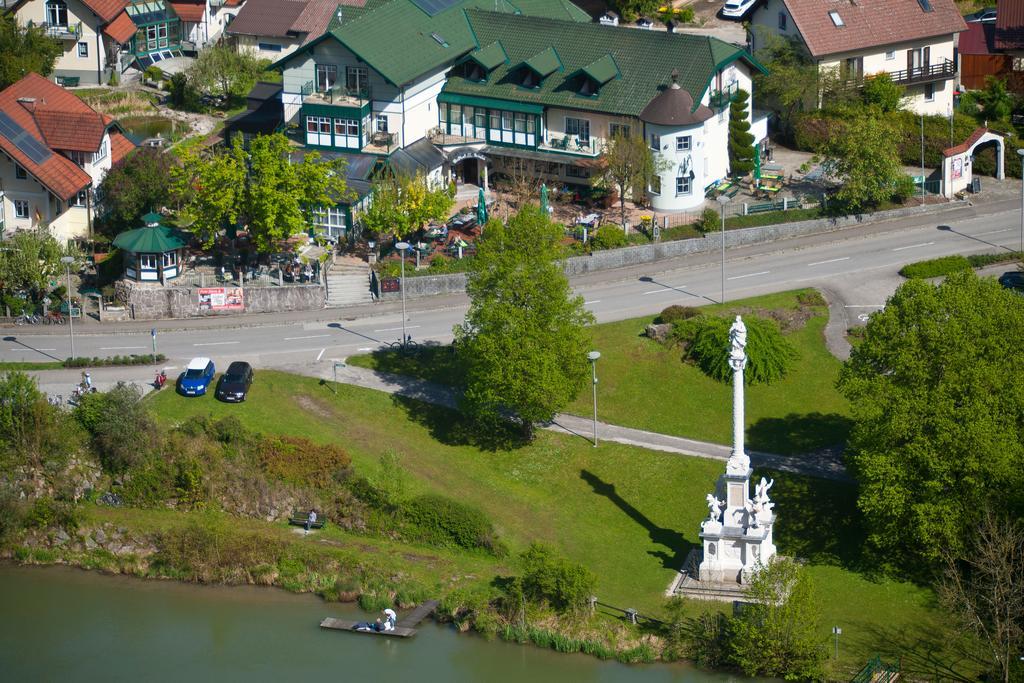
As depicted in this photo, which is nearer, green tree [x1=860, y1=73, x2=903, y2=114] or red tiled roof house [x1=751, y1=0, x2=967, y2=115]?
green tree [x1=860, y1=73, x2=903, y2=114]

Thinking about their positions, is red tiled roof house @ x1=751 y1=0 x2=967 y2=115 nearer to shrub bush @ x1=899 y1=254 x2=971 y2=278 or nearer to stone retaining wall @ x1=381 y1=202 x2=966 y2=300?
stone retaining wall @ x1=381 y1=202 x2=966 y2=300

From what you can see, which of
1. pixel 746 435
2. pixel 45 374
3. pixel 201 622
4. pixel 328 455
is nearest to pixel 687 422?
pixel 746 435

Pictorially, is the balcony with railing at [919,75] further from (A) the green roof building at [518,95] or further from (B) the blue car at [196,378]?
(B) the blue car at [196,378]

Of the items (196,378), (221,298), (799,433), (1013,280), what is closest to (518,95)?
(221,298)

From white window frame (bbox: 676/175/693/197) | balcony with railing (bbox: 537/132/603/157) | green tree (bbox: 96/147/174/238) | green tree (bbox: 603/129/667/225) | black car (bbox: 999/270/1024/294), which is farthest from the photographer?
balcony with railing (bbox: 537/132/603/157)

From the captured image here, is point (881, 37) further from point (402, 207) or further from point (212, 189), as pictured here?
point (212, 189)

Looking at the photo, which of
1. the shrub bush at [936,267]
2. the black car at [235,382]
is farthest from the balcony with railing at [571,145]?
the black car at [235,382]

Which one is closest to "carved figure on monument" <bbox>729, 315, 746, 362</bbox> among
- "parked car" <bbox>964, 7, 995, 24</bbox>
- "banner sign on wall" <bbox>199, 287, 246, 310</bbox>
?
"banner sign on wall" <bbox>199, 287, 246, 310</bbox>
